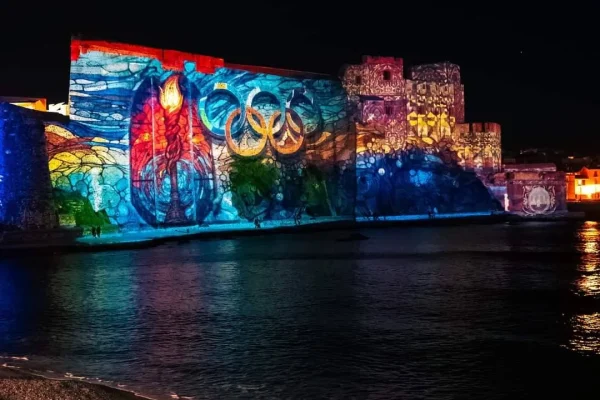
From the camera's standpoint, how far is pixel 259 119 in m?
32.7

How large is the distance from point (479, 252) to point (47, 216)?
527 inches

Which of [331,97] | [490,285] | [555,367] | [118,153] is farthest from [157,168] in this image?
[555,367]

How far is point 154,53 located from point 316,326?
2255cm

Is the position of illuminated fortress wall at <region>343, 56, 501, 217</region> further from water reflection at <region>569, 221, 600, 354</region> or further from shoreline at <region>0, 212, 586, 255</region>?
water reflection at <region>569, 221, 600, 354</region>

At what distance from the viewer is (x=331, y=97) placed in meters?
35.7

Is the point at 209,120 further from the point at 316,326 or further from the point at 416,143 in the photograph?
the point at 316,326

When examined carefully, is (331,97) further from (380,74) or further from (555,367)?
(555,367)

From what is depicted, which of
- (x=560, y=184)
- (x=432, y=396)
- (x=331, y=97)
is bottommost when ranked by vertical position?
(x=432, y=396)

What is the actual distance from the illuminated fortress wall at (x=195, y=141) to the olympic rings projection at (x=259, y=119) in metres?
0.05

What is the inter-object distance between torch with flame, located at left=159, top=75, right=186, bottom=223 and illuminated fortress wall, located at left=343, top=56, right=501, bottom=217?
1053 cm

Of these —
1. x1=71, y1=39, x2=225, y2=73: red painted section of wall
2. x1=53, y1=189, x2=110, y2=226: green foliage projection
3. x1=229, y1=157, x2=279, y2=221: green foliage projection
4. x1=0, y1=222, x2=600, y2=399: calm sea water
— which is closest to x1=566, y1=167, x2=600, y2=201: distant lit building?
x1=229, y1=157, x2=279, y2=221: green foliage projection

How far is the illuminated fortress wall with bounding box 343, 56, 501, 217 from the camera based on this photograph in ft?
120

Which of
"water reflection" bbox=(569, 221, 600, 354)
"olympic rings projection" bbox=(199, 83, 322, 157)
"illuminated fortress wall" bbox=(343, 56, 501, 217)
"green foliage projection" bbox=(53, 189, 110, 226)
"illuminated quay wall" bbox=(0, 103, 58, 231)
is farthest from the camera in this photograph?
"illuminated fortress wall" bbox=(343, 56, 501, 217)

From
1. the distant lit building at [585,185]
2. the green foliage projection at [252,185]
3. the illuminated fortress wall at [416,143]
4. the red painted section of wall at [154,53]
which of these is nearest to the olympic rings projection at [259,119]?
the green foliage projection at [252,185]
